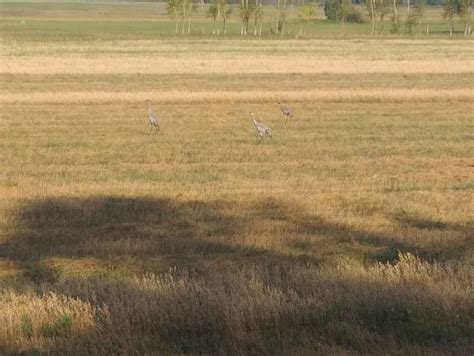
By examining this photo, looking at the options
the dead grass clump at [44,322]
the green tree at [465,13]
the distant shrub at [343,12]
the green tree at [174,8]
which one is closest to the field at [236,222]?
the dead grass clump at [44,322]

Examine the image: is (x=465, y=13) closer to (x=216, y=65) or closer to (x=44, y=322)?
(x=216, y=65)

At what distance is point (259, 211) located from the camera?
14.7 m

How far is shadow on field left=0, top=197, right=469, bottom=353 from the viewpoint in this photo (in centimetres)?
737

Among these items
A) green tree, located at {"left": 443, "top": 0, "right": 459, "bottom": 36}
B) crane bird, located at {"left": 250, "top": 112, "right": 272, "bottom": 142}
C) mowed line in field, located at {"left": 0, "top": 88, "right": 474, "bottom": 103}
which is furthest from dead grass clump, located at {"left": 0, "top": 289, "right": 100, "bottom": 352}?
green tree, located at {"left": 443, "top": 0, "right": 459, "bottom": 36}

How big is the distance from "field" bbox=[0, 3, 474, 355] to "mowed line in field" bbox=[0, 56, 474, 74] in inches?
528

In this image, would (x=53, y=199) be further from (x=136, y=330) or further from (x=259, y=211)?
(x=136, y=330)

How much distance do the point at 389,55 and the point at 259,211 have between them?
184 feet

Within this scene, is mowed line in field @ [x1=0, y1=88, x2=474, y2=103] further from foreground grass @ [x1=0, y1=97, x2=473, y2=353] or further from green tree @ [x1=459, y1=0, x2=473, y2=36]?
green tree @ [x1=459, y1=0, x2=473, y2=36]

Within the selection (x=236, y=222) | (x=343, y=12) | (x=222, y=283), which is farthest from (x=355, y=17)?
(x=222, y=283)

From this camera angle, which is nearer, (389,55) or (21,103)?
(21,103)

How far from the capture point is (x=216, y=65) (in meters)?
56.4

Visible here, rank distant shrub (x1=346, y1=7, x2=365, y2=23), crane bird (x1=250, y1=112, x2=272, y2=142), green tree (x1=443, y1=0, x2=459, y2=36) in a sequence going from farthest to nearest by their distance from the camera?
distant shrub (x1=346, y1=7, x2=365, y2=23) < green tree (x1=443, y1=0, x2=459, y2=36) < crane bird (x1=250, y1=112, x2=272, y2=142)

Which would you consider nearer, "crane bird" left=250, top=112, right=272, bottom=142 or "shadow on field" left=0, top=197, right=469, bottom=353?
"shadow on field" left=0, top=197, right=469, bottom=353

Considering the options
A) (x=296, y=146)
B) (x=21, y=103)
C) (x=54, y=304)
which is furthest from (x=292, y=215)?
(x=21, y=103)
